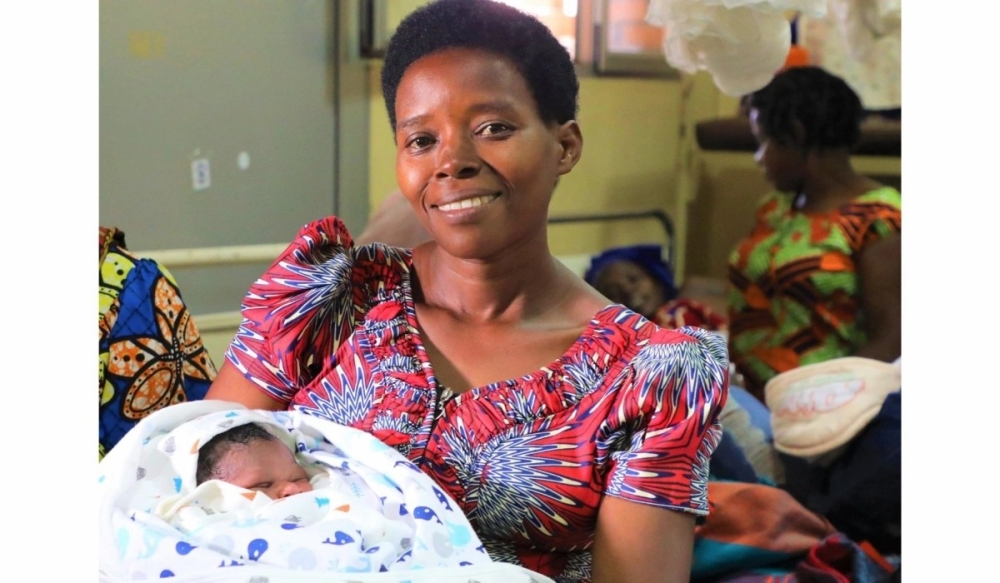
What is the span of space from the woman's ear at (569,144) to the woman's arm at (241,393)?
39cm

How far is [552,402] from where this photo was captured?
1.04 m

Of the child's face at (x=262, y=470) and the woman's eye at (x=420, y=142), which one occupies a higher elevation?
the woman's eye at (x=420, y=142)

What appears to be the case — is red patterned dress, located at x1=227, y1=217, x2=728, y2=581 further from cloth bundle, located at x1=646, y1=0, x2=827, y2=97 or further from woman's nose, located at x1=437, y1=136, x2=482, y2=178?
cloth bundle, located at x1=646, y1=0, x2=827, y2=97

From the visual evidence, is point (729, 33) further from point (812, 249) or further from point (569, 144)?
point (812, 249)

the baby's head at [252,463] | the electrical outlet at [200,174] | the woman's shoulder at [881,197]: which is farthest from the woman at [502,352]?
the woman's shoulder at [881,197]

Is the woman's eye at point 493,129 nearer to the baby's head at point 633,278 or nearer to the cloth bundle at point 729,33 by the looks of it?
the cloth bundle at point 729,33

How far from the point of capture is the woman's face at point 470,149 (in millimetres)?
1010

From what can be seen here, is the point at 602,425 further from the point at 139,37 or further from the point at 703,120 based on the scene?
the point at 703,120

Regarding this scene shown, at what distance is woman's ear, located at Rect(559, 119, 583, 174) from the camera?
109 cm

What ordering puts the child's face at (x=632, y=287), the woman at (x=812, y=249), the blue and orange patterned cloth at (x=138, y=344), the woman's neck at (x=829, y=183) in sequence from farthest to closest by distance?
the child's face at (x=632, y=287)
the woman's neck at (x=829, y=183)
the woman at (x=812, y=249)
the blue and orange patterned cloth at (x=138, y=344)

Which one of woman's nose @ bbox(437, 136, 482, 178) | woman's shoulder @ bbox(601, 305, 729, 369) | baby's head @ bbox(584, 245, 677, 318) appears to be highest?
woman's nose @ bbox(437, 136, 482, 178)

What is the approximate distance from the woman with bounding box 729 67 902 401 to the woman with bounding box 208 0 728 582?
57.9 inches

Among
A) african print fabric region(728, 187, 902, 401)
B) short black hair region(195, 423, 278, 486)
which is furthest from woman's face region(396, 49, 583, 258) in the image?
african print fabric region(728, 187, 902, 401)
